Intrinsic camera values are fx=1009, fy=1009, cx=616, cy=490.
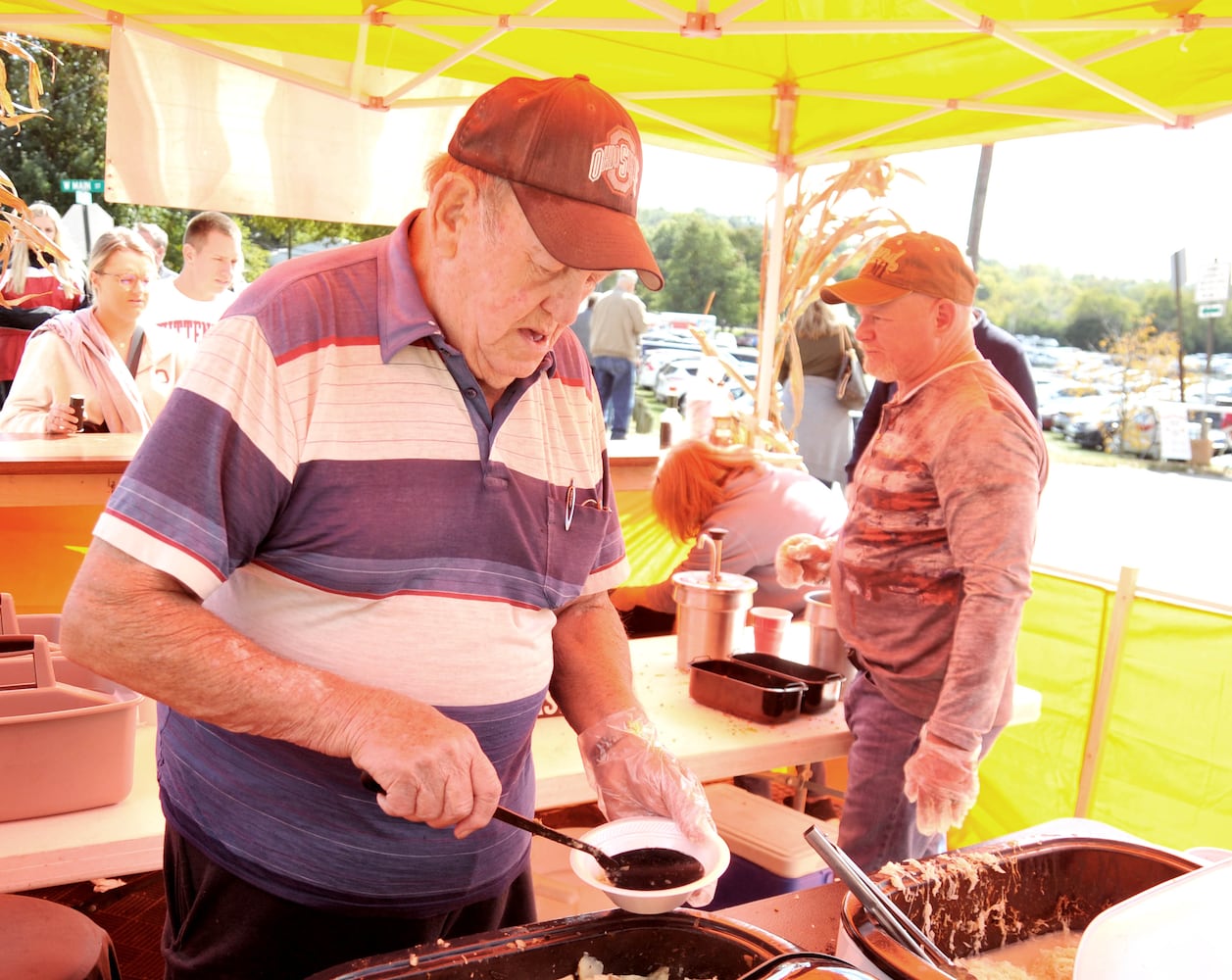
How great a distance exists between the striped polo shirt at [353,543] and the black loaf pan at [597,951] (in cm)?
23

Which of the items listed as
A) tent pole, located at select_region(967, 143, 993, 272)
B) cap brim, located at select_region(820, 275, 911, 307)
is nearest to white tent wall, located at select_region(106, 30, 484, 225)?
cap brim, located at select_region(820, 275, 911, 307)

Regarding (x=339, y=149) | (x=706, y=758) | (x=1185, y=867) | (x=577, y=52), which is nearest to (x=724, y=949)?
(x=1185, y=867)

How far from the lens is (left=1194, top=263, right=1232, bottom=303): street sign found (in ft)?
31.7

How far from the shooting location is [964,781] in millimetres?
2047

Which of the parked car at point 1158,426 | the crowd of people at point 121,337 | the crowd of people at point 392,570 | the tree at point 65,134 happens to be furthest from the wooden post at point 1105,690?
the tree at point 65,134

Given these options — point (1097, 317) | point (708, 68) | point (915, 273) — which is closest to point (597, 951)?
point (915, 273)

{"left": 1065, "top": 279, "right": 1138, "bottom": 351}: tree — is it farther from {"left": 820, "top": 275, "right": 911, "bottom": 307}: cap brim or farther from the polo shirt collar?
the polo shirt collar

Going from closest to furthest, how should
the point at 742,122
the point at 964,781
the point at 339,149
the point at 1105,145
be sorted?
the point at 964,781
the point at 742,122
the point at 339,149
the point at 1105,145

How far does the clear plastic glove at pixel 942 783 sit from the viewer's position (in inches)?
80.6

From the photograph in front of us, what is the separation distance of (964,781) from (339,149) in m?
4.15

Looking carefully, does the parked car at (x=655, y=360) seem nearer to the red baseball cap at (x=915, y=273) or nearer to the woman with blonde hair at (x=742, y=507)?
the woman with blonde hair at (x=742, y=507)

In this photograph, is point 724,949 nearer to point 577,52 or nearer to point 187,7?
point 577,52

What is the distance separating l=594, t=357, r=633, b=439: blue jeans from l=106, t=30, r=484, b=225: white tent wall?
4.21 m

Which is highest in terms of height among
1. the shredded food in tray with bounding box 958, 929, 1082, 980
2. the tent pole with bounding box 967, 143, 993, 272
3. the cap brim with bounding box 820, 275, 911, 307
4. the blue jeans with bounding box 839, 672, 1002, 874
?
the tent pole with bounding box 967, 143, 993, 272
